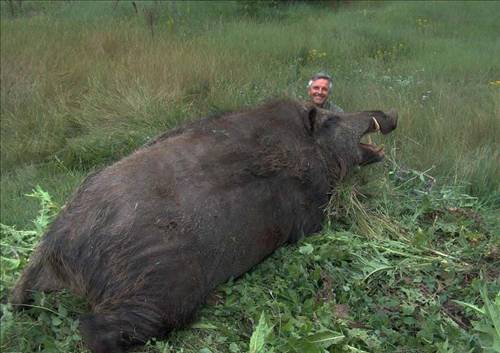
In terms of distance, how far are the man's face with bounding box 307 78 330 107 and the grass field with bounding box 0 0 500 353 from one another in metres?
→ 0.81

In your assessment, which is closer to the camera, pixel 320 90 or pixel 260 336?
pixel 260 336

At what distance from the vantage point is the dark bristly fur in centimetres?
354

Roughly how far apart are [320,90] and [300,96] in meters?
1.43

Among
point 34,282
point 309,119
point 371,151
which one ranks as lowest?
point 34,282

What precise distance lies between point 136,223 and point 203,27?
29.6ft

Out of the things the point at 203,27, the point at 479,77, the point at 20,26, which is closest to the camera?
the point at 479,77

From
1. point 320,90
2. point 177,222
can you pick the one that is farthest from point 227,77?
point 177,222

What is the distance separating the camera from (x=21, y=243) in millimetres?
4926

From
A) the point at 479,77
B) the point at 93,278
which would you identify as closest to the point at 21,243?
the point at 93,278

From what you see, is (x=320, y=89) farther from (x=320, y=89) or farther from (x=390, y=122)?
(x=390, y=122)

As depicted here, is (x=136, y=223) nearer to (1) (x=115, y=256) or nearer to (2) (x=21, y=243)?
(1) (x=115, y=256)

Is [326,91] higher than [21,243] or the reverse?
higher

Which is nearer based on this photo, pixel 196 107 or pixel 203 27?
pixel 196 107

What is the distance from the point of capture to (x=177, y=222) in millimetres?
3711
